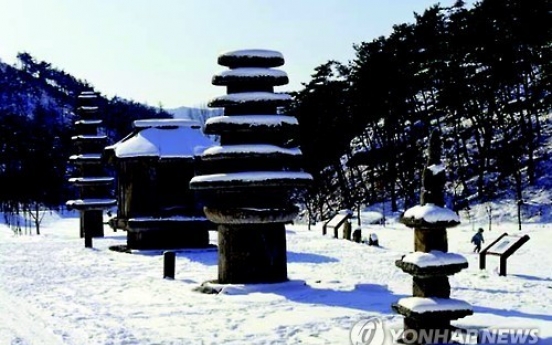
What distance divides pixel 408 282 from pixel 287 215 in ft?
12.8

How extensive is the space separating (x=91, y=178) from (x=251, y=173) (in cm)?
2249

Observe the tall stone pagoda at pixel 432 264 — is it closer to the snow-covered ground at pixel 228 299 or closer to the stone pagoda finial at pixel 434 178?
the stone pagoda finial at pixel 434 178

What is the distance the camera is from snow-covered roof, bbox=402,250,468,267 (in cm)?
1059

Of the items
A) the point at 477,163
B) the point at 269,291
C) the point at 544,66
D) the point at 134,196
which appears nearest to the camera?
the point at 269,291

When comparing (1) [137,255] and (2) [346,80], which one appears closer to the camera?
(1) [137,255]

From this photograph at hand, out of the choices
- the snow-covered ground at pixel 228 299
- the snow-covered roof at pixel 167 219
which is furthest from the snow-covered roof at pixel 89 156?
the snow-covered ground at pixel 228 299

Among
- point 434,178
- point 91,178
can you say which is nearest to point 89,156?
point 91,178

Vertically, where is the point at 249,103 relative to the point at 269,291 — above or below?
above

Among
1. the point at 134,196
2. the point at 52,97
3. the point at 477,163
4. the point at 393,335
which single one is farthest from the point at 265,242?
the point at 52,97

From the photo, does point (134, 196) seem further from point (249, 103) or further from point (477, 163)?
point (477, 163)

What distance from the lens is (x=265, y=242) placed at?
1806cm

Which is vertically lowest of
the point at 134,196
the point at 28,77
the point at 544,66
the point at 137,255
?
the point at 137,255

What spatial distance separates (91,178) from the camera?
38344mm

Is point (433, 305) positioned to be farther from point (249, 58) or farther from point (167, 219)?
point (167, 219)
